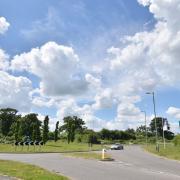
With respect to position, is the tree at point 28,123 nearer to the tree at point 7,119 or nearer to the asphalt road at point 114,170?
the tree at point 7,119

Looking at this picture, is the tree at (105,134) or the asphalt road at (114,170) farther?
the tree at (105,134)

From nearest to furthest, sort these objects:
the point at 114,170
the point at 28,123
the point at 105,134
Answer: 1. the point at 114,170
2. the point at 28,123
3. the point at 105,134

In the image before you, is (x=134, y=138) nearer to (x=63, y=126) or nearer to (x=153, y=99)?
(x=63, y=126)

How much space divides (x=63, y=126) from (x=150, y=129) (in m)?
61.4

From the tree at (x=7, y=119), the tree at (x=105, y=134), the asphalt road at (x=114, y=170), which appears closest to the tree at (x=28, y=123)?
the tree at (x=7, y=119)

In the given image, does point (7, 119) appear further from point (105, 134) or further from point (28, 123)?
point (105, 134)

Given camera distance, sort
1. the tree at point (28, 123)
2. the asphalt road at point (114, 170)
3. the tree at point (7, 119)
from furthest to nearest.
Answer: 1. the tree at point (7, 119)
2. the tree at point (28, 123)
3. the asphalt road at point (114, 170)

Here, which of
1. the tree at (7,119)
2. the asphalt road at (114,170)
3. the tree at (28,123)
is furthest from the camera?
the tree at (7,119)

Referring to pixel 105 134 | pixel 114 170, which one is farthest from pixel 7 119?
pixel 114 170

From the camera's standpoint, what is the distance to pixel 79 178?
1697cm

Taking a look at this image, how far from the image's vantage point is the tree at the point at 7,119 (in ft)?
484

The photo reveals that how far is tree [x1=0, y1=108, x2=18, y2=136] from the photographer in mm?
147500

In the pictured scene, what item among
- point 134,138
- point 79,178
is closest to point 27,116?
point 134,138

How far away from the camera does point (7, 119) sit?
152000mm
